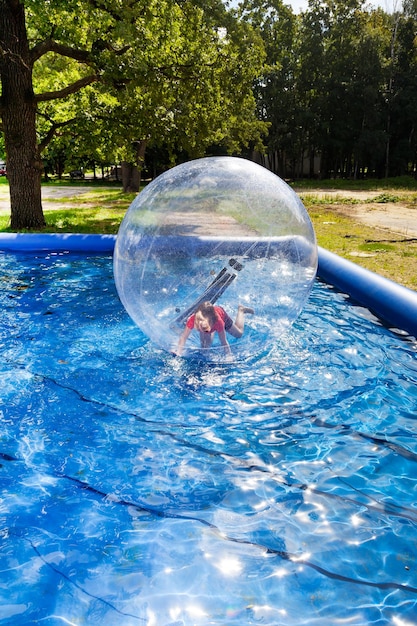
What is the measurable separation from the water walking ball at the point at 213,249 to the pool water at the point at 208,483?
0.64 metres

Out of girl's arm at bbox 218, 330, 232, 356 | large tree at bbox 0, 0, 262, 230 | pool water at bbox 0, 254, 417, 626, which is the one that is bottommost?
pool water at bbox 0, 254, 417, 626

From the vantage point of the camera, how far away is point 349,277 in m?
6.80

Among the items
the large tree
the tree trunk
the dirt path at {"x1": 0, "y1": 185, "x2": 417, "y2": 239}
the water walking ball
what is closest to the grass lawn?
the dirt path at {"x1": 0, "y1": 185, "x2": 417, "y2": 239}

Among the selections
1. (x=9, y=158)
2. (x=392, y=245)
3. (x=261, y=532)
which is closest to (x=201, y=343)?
(x=261, y=532)

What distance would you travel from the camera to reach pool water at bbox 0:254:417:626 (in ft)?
7.81

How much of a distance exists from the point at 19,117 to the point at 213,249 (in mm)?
8666

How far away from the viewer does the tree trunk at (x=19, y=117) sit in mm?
10477

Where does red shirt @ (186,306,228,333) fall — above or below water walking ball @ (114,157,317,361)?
below

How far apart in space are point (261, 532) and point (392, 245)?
7.72m

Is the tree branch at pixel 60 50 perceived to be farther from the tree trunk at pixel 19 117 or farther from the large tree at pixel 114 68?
the tree trunk at pixel 19 117

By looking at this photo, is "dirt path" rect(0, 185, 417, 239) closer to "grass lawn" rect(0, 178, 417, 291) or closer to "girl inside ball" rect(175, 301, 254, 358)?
"grass lawn" rect(0, 178, 417, 291)

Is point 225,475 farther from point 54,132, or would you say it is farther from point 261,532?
point 54,132

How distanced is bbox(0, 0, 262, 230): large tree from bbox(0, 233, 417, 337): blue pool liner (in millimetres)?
2331

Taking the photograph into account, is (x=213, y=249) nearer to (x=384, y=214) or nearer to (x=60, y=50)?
(x=60, y=50)
